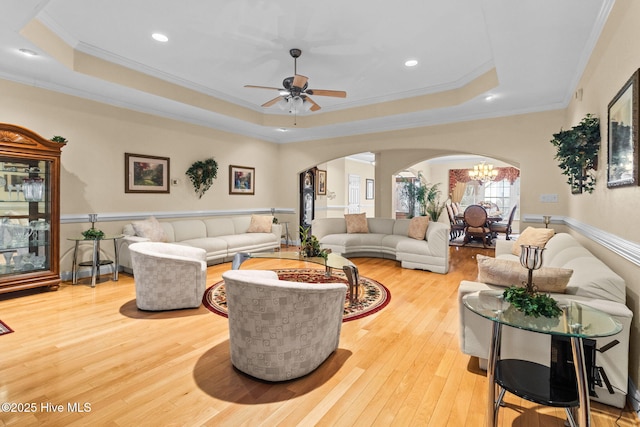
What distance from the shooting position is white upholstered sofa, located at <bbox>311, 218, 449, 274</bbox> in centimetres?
537

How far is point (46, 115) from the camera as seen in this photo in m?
4.46

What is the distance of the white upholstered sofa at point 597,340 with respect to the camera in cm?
188

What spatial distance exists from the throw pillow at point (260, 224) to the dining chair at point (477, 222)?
4878 millimetres

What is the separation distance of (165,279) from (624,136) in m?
3.96

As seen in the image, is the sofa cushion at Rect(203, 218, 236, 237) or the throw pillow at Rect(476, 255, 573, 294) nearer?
the throw pillow at Rect(476, 255, 573, 294)

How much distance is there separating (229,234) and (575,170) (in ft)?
18.3

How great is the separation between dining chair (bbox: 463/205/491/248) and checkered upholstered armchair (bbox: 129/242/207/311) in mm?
6802

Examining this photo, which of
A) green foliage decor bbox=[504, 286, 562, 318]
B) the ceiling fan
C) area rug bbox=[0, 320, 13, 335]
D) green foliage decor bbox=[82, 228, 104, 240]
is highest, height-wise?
the ceiling fan

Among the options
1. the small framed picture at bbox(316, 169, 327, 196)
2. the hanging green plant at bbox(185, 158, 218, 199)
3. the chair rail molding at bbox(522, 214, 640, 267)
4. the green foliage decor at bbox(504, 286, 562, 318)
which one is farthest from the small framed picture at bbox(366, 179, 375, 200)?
the green foliage decor at bbox(504, 286, 562, 318)

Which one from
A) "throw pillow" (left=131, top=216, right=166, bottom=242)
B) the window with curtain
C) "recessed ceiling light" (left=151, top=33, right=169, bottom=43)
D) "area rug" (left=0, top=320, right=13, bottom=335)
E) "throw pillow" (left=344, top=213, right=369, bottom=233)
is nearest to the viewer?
"area rug" (left=0, top=320, right=13, bottom=335)

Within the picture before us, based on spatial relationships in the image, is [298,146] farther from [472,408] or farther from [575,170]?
[472,408]

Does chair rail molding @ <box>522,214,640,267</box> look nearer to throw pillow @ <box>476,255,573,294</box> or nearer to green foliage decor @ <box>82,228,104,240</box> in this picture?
throw pillow @ <box>476,255,573,294</box>

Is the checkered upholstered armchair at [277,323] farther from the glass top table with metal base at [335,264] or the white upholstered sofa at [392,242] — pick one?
the white upholstered sofa at [392,242]

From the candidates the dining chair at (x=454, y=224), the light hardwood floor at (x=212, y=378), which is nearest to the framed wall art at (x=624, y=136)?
the light hardwood floor at (x=212, y=378)
